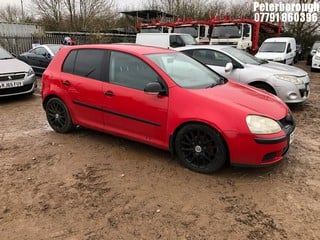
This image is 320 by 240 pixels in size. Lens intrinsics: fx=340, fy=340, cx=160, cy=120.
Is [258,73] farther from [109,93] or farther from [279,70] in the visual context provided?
[109,93]

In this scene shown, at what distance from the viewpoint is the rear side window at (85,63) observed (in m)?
4.94

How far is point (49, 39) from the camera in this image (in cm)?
2011

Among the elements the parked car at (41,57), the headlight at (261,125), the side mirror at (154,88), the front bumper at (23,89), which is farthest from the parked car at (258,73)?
the parked car at (41,57)

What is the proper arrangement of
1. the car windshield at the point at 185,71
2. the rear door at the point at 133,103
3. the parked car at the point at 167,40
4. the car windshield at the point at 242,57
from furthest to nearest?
1. the parked car at the point at 167,40
2. the car windshield at the point at 242,57
3. the car windshield at the point at 185,71
4. the rear door at the point at 133,103

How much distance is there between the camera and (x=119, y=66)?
4.73 meters

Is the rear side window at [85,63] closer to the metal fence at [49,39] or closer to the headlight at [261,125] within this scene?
the headlight at [261,125]

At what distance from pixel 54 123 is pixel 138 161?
1999mm

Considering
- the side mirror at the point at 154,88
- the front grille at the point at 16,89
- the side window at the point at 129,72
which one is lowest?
the front grille at the point at 16,89

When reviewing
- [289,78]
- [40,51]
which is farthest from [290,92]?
[40,51]

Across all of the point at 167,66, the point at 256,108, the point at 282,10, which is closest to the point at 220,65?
the point at 167,66

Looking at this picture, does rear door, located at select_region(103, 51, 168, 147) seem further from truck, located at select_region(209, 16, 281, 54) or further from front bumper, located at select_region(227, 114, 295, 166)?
truck, located at select_region(209, 16, 281, 54)

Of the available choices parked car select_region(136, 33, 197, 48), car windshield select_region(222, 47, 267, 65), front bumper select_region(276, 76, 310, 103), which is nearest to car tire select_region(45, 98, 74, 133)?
car windshield select_region(222, 47, 267, 65)

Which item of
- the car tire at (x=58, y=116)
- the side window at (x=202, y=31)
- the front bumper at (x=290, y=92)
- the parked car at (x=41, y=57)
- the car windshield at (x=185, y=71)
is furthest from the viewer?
the side window at (x=202, y=31)

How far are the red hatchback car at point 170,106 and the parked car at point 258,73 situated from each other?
247 centimetres
